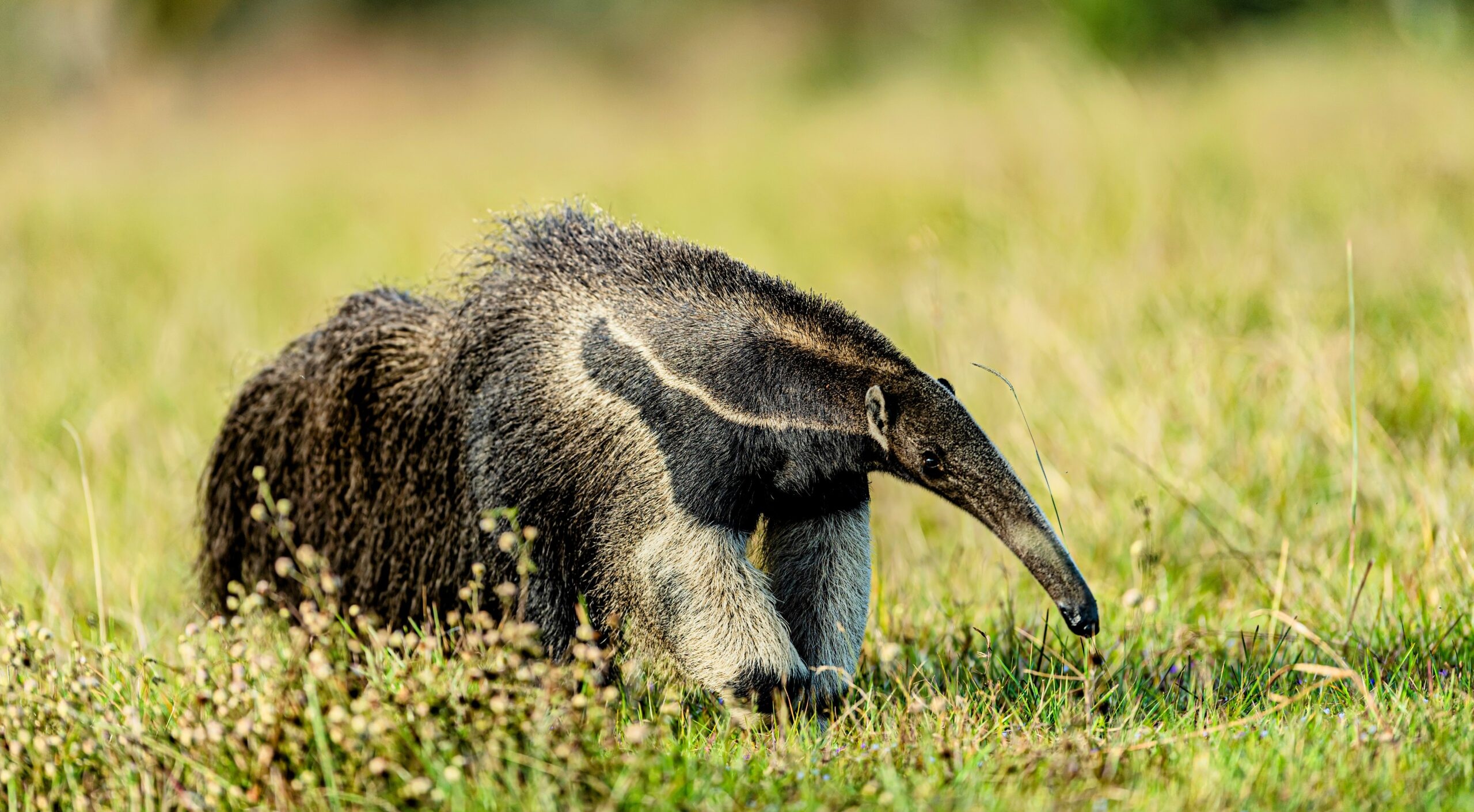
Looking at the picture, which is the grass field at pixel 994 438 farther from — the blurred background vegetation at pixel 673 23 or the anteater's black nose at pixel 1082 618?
the blurred background vegetation at pixel 673 23

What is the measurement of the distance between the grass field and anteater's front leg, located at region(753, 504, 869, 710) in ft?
0.72

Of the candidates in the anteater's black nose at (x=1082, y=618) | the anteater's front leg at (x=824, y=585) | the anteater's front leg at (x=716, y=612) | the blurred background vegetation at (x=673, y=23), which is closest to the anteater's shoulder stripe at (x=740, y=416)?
the anteater's front leg at (x=716, y=612)

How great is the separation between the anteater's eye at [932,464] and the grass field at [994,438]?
24.5 inches

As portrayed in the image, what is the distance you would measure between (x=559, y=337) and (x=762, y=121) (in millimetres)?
16749

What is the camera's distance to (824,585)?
4.27 metres

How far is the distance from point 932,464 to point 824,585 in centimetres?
72

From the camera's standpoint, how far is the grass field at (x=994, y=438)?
10.8 feet

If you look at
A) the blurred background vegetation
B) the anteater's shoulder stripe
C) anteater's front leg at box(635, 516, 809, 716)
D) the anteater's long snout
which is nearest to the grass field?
anteater's front leg at box(635, 516, 809, 716)

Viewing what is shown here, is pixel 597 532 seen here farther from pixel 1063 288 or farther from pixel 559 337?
pixel 1063 288

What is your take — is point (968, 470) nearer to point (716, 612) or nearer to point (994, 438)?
point (716, 612)

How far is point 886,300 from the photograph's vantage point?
1017cm

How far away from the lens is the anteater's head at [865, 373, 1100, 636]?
12.0 ft

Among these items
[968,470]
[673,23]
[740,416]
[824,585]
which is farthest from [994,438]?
[673,23]

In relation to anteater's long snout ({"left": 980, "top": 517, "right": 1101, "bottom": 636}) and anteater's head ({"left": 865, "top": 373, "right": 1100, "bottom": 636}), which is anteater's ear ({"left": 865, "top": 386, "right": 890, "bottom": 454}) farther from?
anteater's long snout ({"left": 980, "top": 517, "right": 1101, "bottom": 636})
